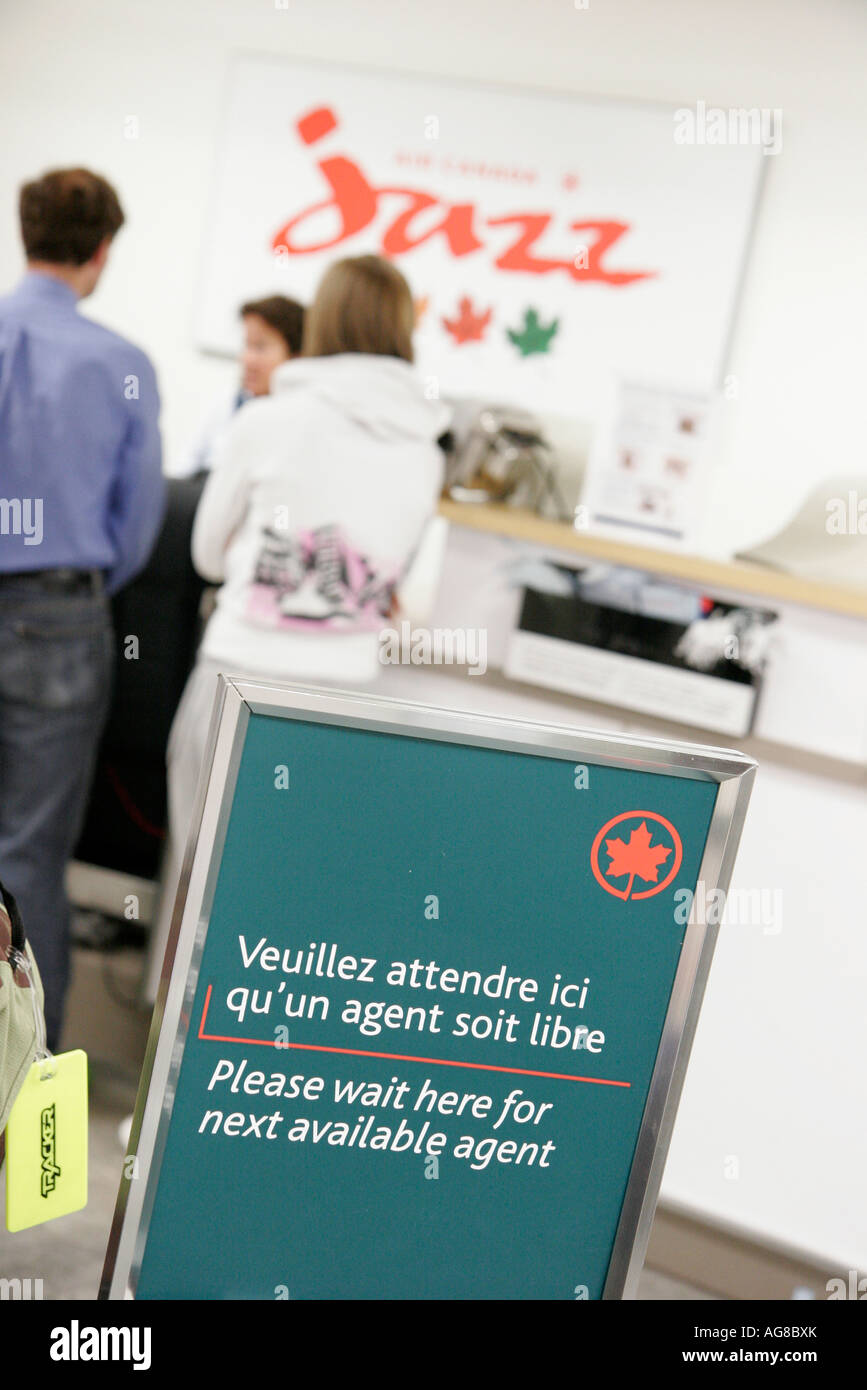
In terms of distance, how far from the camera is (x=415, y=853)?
1052 millimetres

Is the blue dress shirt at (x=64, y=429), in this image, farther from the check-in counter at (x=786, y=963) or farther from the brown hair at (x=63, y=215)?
the check-in counter at (x=786, y=963)

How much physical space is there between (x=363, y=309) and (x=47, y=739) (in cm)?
96

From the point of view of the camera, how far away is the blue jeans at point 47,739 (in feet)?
7.46

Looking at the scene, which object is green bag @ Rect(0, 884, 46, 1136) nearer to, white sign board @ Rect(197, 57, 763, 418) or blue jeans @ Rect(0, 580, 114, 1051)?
blue jeans @ Rect(0, 580, 114, 1051)

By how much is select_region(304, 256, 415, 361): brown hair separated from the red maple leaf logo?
1.53 m

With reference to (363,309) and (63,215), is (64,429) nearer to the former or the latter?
(63,215)

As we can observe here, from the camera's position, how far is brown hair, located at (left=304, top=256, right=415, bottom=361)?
2.21m

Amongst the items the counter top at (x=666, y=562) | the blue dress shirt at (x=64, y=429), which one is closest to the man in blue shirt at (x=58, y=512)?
the blue dress shirt at (x=64, y=429)

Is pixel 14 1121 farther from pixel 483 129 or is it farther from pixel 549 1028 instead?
pixel 483 129

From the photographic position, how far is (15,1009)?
997mm

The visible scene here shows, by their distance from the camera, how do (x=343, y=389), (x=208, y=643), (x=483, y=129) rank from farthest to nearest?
(x=483, y=129) < (x=208, y=643) < (x=343, y=389)

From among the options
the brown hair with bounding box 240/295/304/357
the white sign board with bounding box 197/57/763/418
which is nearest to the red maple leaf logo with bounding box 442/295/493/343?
the white sign board with bounding box 197/57/763/418
